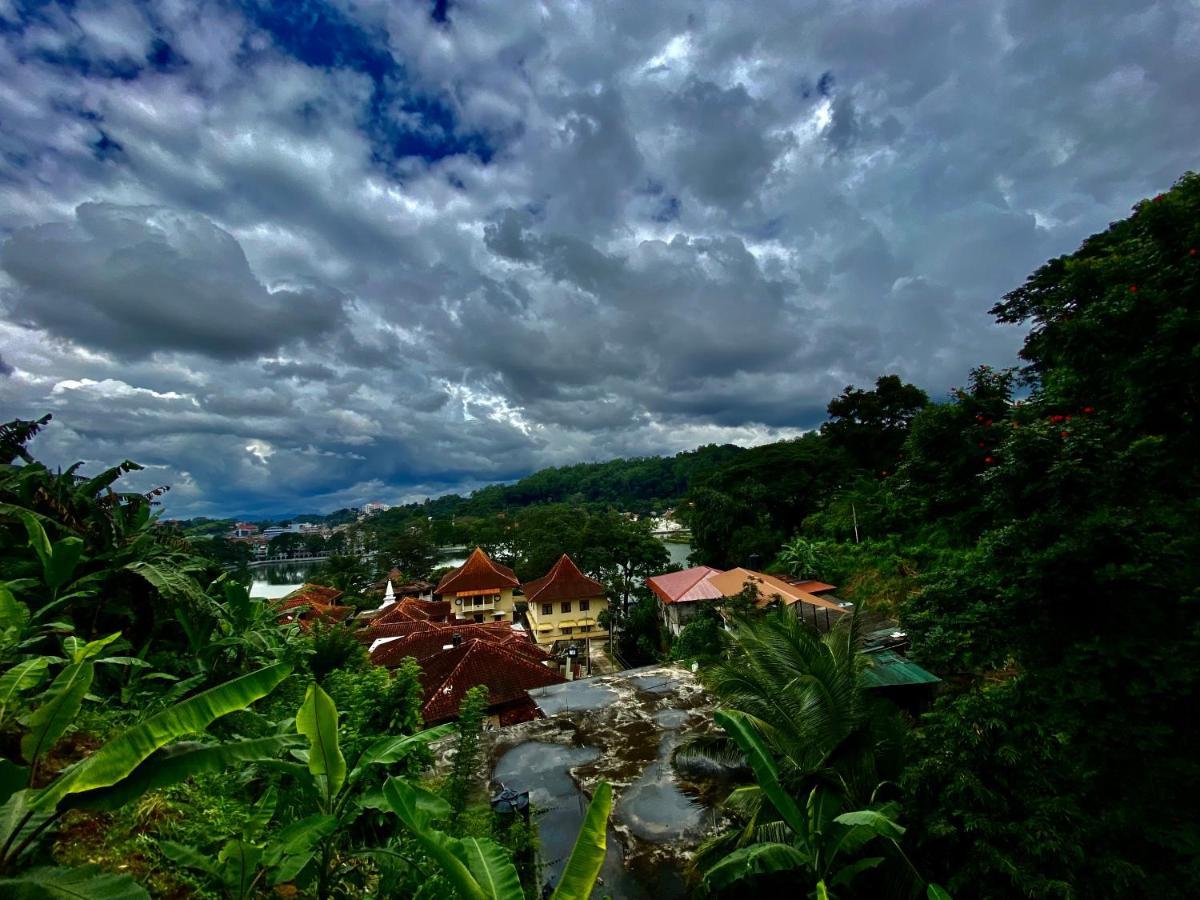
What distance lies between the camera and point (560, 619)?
26.4 m

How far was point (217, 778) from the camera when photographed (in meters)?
3.90

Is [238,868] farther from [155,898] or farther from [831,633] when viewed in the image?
[831,633]

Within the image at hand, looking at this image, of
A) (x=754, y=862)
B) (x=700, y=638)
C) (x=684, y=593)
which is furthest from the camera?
(x=684, y=593)

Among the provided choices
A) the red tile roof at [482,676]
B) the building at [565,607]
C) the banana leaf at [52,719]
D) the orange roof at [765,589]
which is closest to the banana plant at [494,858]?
the banana leaf at [52,719]

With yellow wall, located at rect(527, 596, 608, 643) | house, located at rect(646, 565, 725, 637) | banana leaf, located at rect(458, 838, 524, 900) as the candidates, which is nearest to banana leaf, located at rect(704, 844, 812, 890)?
banana leaf, located at rect(458, 838, 524, 900)

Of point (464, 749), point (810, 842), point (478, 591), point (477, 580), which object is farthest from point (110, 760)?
point (477, 580)

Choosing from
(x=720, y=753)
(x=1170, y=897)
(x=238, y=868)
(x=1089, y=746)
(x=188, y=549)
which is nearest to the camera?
(x=238, y=868)

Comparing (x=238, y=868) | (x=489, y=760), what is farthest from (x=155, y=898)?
(x=489, y=760)

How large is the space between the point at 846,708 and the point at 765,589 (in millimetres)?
9929

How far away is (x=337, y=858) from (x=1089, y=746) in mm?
5893

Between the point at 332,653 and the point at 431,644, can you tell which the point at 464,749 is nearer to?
the point at 332,653

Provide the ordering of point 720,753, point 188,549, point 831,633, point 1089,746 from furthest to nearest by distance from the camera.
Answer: point 188,549 → point 831,633 → point 720,753 → point 1089,746

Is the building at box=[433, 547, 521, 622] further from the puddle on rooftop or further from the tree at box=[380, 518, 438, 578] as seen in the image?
the puddle on rooftop

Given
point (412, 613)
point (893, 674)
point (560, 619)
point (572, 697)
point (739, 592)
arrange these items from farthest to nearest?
point (560, 619)
point (412, 613)
point (739, 592)
point (572, 697)
point (893, 674)
